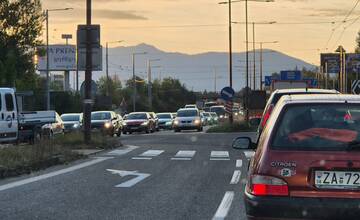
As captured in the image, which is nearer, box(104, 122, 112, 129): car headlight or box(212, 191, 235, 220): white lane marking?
box(212, 191, 235, 220): white lane marking

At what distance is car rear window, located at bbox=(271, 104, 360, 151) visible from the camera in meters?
6.16

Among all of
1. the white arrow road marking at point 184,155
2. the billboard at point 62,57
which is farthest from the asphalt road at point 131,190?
the billboard at point 62,57

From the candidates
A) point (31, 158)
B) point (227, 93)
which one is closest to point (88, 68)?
point (31, 158)

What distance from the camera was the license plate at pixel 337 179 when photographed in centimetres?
598

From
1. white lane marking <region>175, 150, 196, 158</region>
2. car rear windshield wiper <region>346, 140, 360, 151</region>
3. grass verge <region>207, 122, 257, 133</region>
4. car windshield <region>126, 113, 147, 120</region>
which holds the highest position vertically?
car rear windshield wiper <region>346, 140, 360, 151</region>

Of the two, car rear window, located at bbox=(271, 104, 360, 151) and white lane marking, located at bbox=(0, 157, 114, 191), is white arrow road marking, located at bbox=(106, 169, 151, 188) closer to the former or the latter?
white lane marking, located at bbox=(0, 157, 114, 191)

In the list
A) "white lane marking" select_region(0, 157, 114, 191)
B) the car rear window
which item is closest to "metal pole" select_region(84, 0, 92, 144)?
"white lane marking" select_region(0, 157, 114, 191)

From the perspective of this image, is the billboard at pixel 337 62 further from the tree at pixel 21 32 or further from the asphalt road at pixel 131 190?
the asphalt road at pixel 131 190

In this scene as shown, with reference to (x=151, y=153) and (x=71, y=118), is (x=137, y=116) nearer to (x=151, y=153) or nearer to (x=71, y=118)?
(x=71, y=118)

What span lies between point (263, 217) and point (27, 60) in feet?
159

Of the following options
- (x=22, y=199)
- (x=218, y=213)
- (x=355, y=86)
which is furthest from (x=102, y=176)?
(x=355, y=86)

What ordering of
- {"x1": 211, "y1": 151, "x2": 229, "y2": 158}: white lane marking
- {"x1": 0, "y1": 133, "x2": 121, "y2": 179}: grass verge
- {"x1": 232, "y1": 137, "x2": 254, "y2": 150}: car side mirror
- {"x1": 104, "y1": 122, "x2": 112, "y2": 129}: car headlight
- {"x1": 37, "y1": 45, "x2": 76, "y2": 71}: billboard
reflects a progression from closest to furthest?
{"x1": 232, "y1": 137, "x2": 254, "y2": 150}: car side mirror
{"x1": 0, "y1": 133, "x2": 121, "y2": 179}: grass verge
{"x1": 211, "y1": 151, "x2": 229, "y2": 158}: white lane marking
{"x1": 104, "y1": 122, "x2": 112, "y2": 129}: car headlight
{"x1": 37, "y1": 45, "x2": 76, "y2": 71}: billboard

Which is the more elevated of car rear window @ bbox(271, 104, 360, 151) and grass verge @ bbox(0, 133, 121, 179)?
car rear window @ bbox(271, 104, 360, 151)

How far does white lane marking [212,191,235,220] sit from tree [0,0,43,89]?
42348 mm
